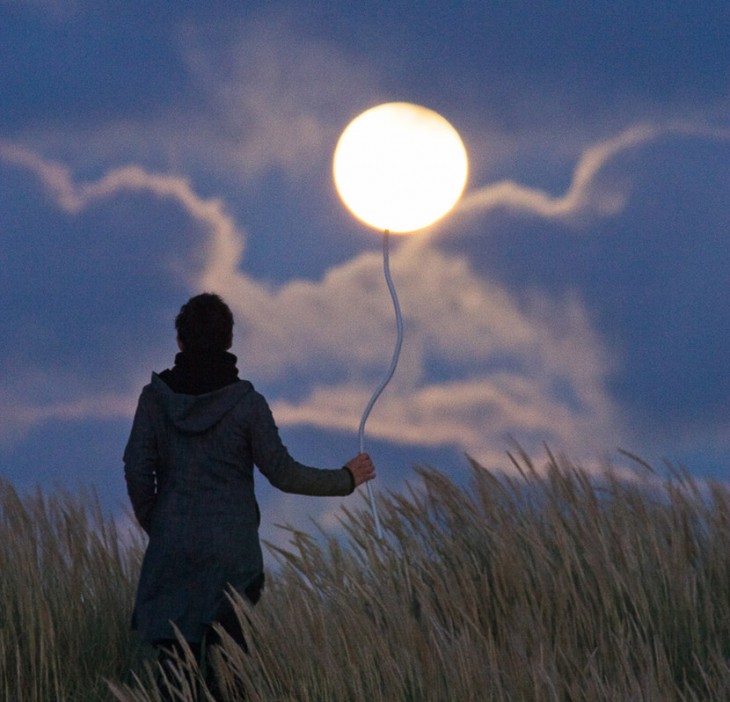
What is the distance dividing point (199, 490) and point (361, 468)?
2.40 feet

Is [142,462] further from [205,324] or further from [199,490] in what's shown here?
[205,324]

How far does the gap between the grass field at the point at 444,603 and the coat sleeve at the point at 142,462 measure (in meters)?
0.63

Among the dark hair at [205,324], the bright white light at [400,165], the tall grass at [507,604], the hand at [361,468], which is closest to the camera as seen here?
the tall grass at [507,604]

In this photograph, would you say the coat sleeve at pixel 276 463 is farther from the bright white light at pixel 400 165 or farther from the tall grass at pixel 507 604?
the bright white light at pixel 400 165

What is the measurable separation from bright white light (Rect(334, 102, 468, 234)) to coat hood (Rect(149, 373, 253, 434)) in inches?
59.3

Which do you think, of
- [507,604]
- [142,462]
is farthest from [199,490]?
[507,604]

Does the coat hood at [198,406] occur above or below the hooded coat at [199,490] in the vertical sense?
above

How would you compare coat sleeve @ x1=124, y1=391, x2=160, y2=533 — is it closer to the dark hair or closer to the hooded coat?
the hooded coat

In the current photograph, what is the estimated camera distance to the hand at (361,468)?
476 cm

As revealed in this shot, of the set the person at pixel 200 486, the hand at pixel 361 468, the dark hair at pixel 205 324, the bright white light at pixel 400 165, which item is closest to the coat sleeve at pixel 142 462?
the person at pixel 200 486

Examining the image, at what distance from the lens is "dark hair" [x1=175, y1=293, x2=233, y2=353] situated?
4.64m

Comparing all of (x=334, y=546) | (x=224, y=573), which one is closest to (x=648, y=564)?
(x=334, y=546)

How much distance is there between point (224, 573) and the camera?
4.51m

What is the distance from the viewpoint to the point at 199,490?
4496 mm
